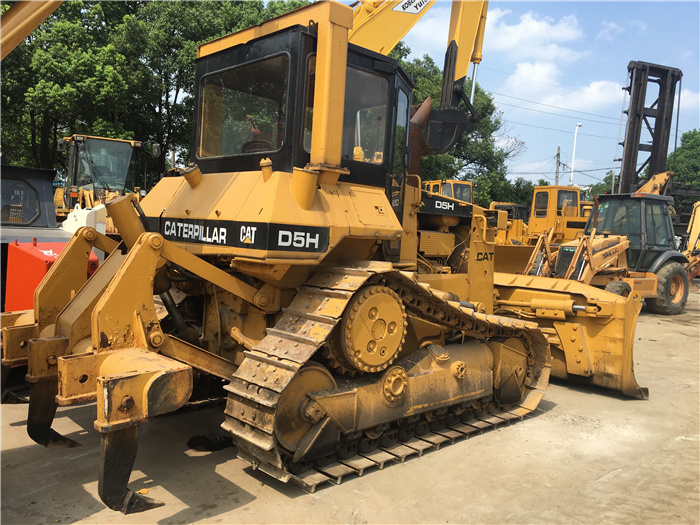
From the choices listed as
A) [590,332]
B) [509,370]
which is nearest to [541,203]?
[590,332]

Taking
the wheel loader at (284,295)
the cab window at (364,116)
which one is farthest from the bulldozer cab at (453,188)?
the cab window at (364,116)

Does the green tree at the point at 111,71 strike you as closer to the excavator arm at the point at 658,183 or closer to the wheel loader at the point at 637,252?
the wheel loader at the point at 637,252

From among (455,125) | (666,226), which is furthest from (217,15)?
(455,125)

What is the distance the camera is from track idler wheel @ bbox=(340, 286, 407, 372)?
13.5ft

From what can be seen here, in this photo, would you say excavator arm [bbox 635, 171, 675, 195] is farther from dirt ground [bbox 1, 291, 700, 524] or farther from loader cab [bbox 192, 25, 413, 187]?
loader cab [bbox 192, 25, 413, 187]

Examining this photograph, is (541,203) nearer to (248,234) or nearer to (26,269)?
(26,269)

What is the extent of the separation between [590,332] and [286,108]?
4513mm

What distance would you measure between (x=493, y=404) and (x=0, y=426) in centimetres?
453

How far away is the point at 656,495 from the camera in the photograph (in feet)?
13.7

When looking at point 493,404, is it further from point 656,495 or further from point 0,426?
point 0,426

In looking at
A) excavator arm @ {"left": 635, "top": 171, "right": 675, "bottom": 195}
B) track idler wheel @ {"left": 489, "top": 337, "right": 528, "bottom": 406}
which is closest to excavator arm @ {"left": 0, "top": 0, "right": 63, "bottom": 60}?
track idler wheel @ {"left": 489, "top": 337, "right": 528, "bottom": 406}

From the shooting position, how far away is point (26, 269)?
5.72m

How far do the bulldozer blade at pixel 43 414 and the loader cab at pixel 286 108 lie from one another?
2.22m

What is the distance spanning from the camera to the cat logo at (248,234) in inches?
154
